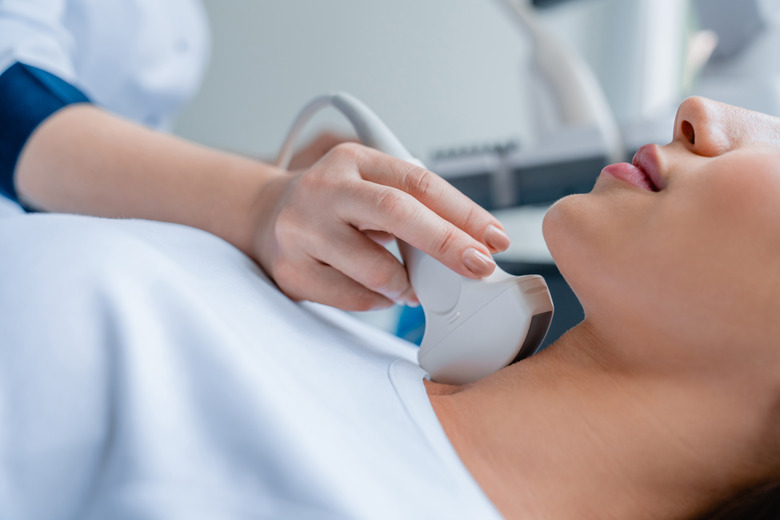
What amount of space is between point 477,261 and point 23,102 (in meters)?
0.65

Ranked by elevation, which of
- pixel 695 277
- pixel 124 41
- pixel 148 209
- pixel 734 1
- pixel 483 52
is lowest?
pixel 148 209

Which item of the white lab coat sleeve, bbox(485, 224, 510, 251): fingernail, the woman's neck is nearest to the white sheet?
the woman's neck

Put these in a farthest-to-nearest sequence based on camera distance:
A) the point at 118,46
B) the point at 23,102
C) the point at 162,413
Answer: the point at 118,46
the point at 23,102
the point at 162,413

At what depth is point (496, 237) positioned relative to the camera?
546mm

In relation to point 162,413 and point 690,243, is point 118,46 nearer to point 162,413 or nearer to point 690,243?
point 162,413

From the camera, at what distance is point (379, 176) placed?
1.93ft

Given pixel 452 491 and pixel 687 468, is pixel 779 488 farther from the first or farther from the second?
pixel 452 491

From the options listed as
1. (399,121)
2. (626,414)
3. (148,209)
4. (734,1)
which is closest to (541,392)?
(626,414)

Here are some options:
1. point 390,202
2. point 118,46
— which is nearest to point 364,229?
point 390,202

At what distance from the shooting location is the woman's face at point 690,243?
18.6 inches

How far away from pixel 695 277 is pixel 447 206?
0.21 meters

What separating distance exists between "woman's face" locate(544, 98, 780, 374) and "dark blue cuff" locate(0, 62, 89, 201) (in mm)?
657

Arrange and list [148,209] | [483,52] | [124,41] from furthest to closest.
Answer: [483,52]
[124,41]
[148,209]

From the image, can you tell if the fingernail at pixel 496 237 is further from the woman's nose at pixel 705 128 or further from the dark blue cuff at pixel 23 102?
the dark blue cuff at pixel 23 102
